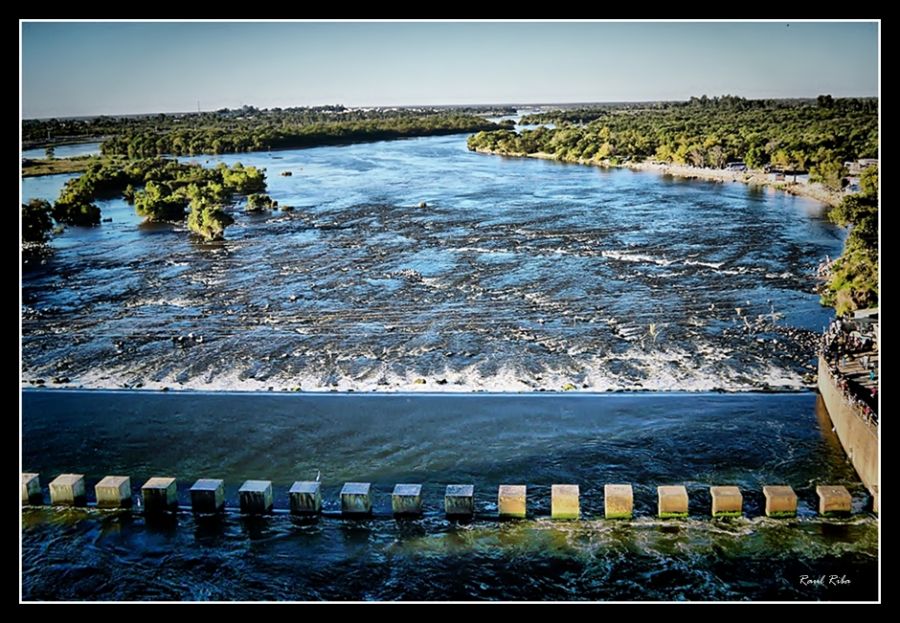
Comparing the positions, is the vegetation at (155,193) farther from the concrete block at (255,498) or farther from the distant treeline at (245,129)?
the concrete block at (255,498)

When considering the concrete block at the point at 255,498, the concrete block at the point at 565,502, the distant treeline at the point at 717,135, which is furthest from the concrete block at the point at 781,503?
the distant treeline at the point at 717,135

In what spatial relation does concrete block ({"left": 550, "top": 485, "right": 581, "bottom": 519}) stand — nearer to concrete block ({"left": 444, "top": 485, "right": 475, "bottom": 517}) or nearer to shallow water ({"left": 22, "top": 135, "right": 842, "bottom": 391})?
concrete block ({"left": 444, "top": 485, "right": 475, "bottom": 517})

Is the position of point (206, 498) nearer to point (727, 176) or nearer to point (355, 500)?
point (355, 500)

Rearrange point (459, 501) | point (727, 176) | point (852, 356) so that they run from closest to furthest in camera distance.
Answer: point (459, 501)
point (852, 356)
point (727, 176)

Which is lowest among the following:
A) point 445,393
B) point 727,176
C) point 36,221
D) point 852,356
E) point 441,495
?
point 441,495

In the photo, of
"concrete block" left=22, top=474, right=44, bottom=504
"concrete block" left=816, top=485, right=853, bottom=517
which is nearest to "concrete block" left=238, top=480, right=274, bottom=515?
"concrete block" left=22, top=474, right=44, bottom=504

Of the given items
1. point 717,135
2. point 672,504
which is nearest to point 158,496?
point 672,504
